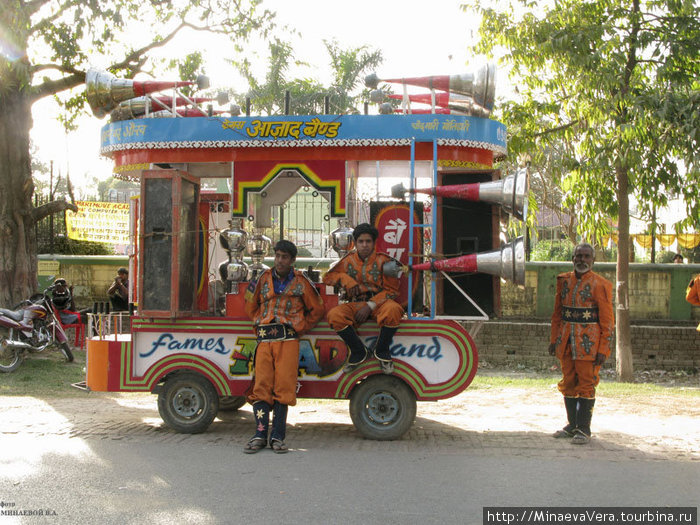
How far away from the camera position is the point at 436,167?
6777 mm

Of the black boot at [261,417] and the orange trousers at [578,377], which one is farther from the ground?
the orange trousers at [578,377]

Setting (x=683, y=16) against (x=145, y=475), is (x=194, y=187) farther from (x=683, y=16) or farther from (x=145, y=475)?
(x=683, y=16)

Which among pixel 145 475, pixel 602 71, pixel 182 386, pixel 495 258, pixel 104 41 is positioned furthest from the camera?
pixel 104 41

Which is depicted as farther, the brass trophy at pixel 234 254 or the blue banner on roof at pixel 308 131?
the brass trophy at pixel 234 254

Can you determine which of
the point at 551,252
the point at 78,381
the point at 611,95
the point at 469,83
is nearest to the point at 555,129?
the point at 611,95

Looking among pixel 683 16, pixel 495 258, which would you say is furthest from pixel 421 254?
pixel 683 16

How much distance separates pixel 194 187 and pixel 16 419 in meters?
2.92

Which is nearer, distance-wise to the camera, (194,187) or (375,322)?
(375,322)

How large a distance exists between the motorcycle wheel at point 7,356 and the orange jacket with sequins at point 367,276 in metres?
6.47

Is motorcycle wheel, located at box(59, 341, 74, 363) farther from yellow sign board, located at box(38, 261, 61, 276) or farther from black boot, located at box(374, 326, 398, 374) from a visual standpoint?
black boot, located at box(374, 326, 398, 374)

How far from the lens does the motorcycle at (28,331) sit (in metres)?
11.0

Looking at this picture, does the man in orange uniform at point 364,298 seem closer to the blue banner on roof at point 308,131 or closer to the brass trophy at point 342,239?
the brass trophy at point 342,239

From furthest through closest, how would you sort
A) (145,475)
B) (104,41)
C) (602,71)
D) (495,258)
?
1. (104,41)
2. (602,71)
3. (495,258)
4. (145,475)

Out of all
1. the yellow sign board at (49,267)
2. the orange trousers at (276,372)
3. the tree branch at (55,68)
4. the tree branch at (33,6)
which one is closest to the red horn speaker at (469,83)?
the orange trousers at (276,372)
